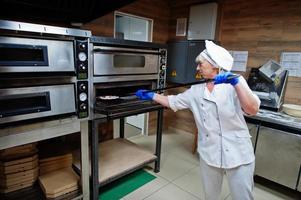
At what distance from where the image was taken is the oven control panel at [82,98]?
1.39 m

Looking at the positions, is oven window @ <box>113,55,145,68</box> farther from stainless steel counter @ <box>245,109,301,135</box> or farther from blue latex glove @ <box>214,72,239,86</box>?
stainless steel counter @ <box>245,109,301,135</box>

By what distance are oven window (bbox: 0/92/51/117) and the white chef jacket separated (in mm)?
1022

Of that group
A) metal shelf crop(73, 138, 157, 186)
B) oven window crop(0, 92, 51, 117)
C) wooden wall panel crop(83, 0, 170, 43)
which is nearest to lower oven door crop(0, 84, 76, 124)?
oven window crop(0, 92, 51, 117)

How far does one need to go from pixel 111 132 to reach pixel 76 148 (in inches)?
28.8

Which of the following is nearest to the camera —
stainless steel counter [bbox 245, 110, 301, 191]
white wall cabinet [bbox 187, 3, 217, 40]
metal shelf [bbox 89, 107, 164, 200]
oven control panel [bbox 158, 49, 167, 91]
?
metal shelf [bbox 89, 107, 164, 200]

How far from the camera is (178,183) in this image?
7.13ft

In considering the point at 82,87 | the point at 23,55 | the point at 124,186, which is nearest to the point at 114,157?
the point at 124,186

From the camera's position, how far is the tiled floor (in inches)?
78.0

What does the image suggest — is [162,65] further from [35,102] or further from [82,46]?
[35,102]

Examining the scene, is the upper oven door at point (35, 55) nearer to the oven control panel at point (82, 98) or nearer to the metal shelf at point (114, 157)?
the oven control panel at point (82, 98)

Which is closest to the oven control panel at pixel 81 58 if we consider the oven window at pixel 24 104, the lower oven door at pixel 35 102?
the lower oven door at pixel 35 102

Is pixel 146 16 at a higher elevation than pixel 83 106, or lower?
higher

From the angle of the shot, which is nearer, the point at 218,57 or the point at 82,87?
the point at 218,57

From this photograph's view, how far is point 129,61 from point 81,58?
0.57 meters
